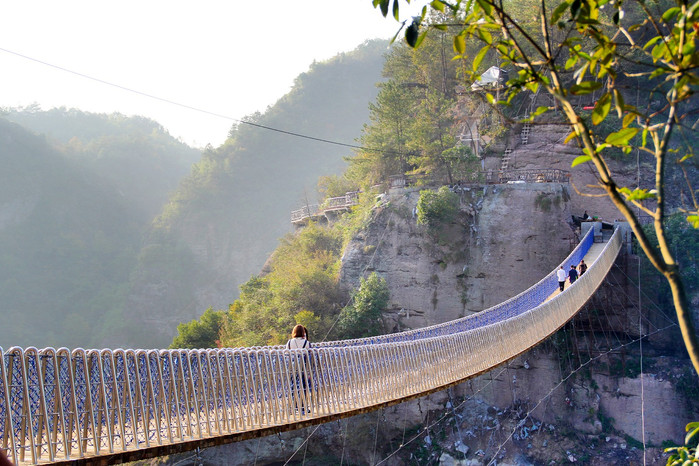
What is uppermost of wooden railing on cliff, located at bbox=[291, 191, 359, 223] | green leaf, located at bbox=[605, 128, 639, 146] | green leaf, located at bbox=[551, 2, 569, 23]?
wooden railing on cliff, located at bbox=[291, 191, 359, 223]

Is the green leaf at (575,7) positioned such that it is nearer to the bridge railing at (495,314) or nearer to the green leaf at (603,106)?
the green leaf at (603,106)

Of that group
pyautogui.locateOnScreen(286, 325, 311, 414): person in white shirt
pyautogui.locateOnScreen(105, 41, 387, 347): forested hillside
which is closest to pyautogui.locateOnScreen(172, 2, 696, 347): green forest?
pyautogui.locateOnScreen(286, 325, 311, 414): person in white shirt

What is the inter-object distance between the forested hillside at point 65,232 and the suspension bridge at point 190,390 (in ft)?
110

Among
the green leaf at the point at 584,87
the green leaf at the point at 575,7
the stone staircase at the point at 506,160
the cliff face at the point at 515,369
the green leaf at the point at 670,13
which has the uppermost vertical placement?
the stone staircase at the point at 506,160

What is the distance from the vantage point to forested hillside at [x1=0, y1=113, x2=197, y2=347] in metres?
35.4

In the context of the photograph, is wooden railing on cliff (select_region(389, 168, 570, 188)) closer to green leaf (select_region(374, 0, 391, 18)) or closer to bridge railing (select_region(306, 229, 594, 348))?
bridge railing (select_region(306, 229, 594, 348))

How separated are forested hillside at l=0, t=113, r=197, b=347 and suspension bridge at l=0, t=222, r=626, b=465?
33529 mm

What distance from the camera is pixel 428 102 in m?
16.6

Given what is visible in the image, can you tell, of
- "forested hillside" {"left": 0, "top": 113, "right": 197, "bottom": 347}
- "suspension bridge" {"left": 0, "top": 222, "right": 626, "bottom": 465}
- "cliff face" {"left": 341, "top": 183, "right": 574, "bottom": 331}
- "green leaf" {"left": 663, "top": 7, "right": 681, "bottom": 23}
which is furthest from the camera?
"forested hillside" {"left": 0, "top": 113, "right": 197, "bottom": 347}

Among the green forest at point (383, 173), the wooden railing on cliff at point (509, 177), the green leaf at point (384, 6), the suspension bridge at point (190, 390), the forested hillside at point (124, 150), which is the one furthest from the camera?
the forested hillside at point (124, 150)

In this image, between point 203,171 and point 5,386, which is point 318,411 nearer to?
point 5,386

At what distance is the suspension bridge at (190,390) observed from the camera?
9.62 ft

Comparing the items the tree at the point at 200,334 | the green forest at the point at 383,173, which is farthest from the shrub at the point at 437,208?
the tree at the point at 200,334

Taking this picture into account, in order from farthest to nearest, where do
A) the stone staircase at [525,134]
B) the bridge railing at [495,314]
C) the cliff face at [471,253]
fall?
the stone staircase at [525,134] < the cliff face at [471,253] < the bridge railing at [495,314]
